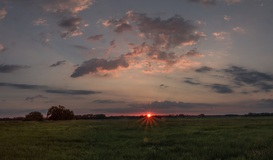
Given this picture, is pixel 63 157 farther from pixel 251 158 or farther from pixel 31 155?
pixel 251 158

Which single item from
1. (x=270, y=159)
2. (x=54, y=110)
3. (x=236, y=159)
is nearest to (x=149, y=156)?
(x=236, y=159)

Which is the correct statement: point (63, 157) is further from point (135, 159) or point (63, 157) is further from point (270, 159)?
point (270, 159)

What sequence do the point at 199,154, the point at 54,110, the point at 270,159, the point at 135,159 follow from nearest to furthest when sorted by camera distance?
the point at 270,159
the point at 135,159
the point at 199,154
the point at 54,110

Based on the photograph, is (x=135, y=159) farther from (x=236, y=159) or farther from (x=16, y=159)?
(x=16, y=159)

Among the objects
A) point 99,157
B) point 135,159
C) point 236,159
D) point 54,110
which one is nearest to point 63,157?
point 99,157

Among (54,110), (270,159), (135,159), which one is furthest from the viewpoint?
(54,110)

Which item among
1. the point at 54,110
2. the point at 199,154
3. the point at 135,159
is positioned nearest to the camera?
the point at 135,159

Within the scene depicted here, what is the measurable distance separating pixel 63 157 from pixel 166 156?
5.82 meters

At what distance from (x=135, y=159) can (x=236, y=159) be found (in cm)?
504

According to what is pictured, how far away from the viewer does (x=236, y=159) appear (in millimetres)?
15945

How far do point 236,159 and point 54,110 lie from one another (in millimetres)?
141203

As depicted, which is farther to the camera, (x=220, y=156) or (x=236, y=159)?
(x=220, y=156)

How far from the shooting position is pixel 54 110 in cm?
15038

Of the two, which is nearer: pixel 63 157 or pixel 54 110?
pixel 63 157
